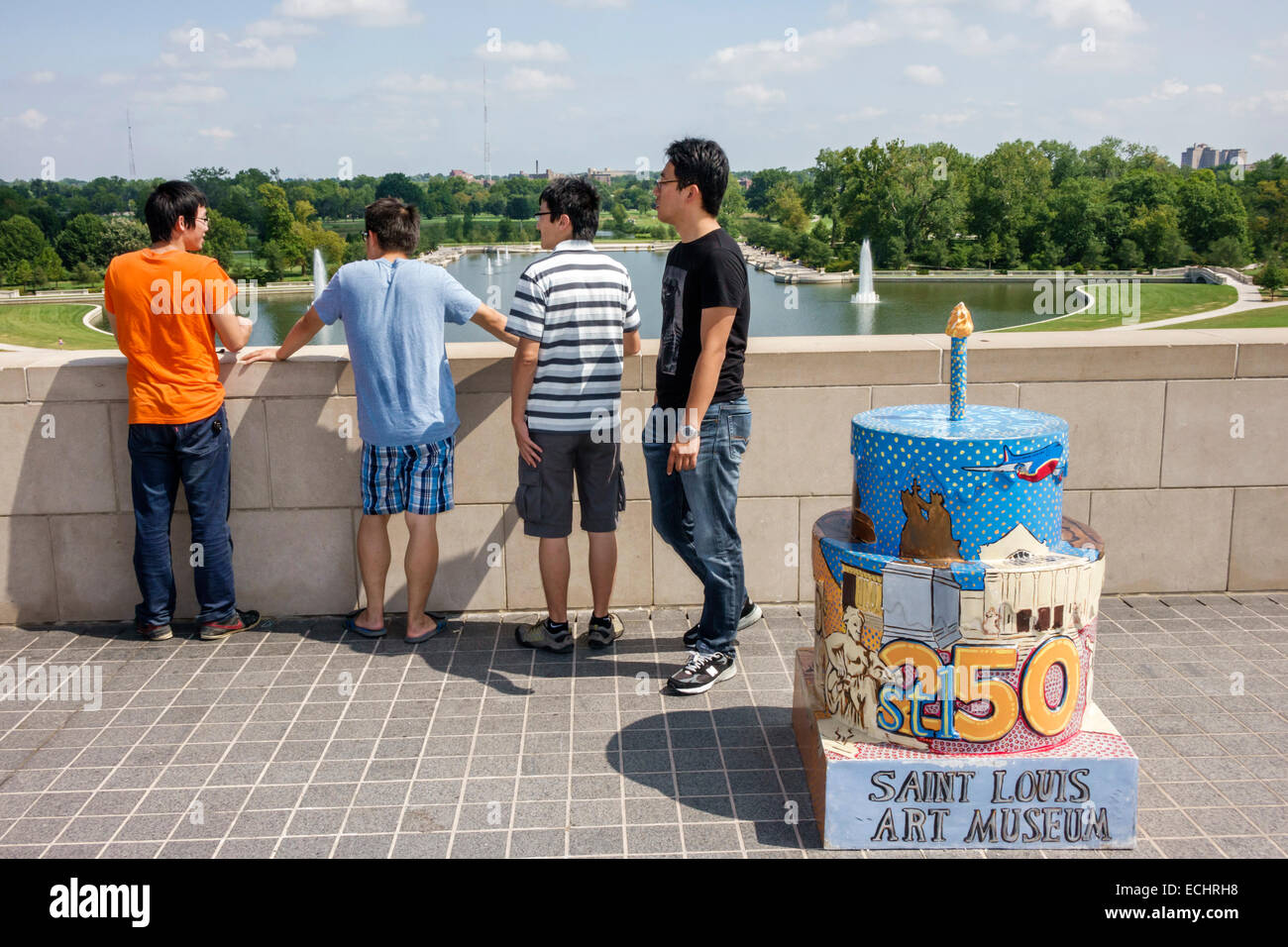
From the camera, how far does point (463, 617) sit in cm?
539

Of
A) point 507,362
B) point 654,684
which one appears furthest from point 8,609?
point 654,684

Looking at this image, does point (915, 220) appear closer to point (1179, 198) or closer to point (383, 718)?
point (1179, 198)

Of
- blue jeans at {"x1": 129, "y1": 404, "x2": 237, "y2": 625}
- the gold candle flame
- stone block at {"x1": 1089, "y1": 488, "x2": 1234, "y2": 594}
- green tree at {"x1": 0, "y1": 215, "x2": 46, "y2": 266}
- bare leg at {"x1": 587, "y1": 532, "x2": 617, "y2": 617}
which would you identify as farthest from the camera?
green tree at {"x1": 0, "y1": 215, "x2": 46, "y2": 266}

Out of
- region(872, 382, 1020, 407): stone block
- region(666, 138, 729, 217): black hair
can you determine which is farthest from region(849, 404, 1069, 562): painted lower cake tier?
region(872, 382, 1020, 407): stone block

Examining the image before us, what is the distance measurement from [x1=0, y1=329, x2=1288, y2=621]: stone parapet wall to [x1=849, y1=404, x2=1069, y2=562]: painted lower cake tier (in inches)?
81.3

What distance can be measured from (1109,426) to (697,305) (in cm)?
255

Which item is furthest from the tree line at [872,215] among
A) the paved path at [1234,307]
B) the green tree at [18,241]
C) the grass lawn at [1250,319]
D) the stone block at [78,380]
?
the stone block at [78,380]

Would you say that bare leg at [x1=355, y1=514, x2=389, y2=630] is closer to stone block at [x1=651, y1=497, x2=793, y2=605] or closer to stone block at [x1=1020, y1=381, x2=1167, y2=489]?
stone block at [x1=651, y1=497, x2=793, y2=605]

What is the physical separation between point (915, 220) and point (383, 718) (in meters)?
129

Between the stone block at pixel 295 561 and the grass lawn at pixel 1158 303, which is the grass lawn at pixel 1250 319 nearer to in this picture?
the grass lawn at pixel 1158 303

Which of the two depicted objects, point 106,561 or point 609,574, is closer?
point 609,574

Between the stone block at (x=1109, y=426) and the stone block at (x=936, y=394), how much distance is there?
7 cm

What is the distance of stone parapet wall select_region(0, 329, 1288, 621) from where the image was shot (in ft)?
17.0

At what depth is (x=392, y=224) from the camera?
4.71m
